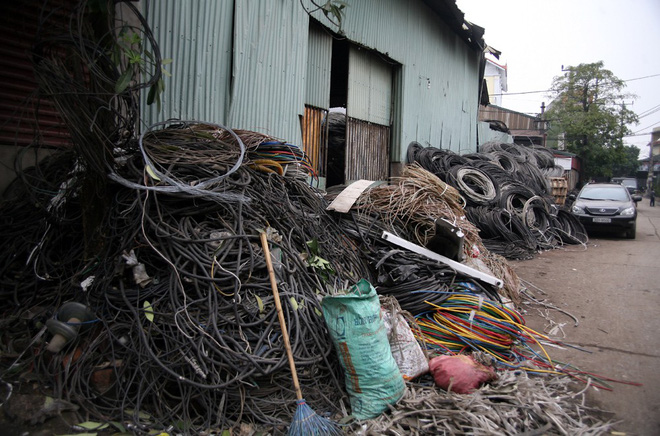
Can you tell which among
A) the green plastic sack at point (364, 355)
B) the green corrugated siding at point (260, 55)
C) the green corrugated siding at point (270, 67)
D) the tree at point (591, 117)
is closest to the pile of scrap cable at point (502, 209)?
the green corrugated siding at point (260, 55)

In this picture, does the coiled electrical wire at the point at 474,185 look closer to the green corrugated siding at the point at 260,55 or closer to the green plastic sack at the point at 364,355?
the green corrugated siding at the point at 260,55

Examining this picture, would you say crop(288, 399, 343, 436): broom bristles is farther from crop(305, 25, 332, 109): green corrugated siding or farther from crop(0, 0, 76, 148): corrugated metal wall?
crop(305, 25, 332, 109): green corrugated siding

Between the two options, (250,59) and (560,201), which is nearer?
(250,59)

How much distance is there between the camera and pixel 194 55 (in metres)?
4.45

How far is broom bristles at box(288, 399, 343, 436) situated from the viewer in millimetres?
2262

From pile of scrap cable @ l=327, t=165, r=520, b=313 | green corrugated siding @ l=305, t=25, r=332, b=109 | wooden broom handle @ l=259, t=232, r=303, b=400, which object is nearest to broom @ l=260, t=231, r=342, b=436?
wooden broom handle @ l=259, t=232, r=303, b=400

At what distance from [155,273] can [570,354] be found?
3.77 meters

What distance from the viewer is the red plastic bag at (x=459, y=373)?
9.23ft

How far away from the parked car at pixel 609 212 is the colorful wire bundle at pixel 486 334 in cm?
876

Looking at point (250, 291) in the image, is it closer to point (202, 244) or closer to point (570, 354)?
point (202, 244)

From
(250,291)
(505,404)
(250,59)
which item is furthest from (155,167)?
(505,404)

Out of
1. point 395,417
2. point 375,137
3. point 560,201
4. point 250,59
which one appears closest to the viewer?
point 395,417

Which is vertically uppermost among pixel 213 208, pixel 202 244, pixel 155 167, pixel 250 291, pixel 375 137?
pixel 375 137

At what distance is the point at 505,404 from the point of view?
2.64 m
